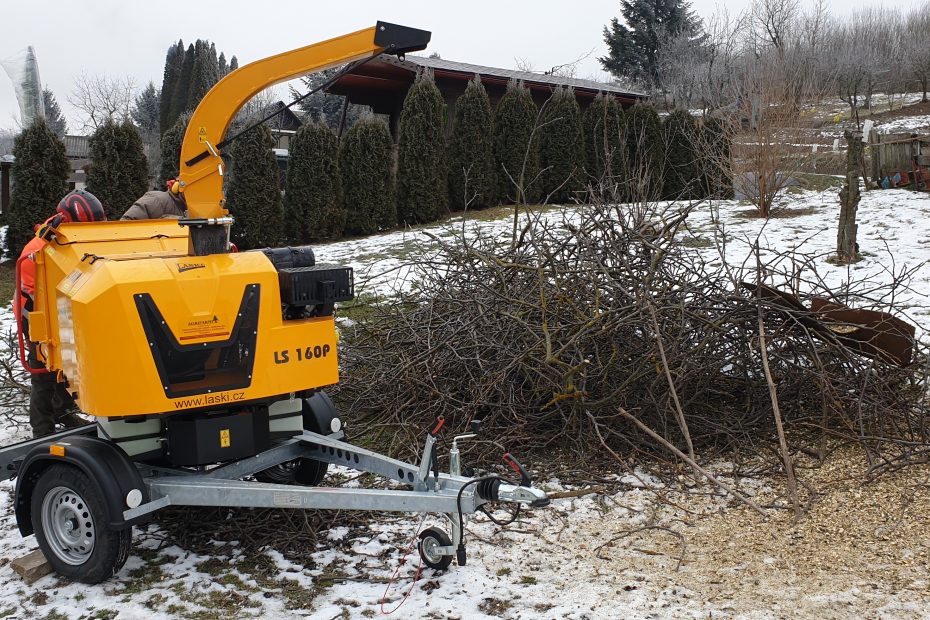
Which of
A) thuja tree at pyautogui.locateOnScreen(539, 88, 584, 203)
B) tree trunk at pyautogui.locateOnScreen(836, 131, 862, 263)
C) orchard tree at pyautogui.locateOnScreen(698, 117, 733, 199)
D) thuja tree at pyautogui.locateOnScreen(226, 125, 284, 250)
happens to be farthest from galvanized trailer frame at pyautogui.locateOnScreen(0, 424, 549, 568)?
thuja tree at pyautogui.locateOnScreen(539, 88, 584, 203)

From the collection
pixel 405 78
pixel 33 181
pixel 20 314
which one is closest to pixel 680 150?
pixel 405 78

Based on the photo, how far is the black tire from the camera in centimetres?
366

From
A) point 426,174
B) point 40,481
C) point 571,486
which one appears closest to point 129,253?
point 40,481

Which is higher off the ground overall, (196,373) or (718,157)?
(718,157)

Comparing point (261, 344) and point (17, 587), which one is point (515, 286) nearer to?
point (261, 344)

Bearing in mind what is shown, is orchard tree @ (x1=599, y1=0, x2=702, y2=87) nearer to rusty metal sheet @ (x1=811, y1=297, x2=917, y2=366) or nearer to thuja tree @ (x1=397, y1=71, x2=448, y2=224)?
thuja tree @ (x1=397, y1=71, x2=448, y2=224)

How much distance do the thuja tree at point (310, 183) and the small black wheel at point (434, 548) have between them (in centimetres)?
1143

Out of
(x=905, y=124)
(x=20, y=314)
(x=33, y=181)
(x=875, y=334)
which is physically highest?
(x=905, y=124)

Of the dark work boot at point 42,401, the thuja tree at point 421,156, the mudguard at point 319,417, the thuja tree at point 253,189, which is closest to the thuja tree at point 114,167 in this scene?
the thuja tree at point 253,189

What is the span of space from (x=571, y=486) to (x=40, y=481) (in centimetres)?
Answer: 277

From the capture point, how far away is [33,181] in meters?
12.3

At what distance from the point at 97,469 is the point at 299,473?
1.31 meters

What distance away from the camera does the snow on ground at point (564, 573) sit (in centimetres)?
337

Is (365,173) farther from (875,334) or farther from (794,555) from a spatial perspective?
(794,555)
